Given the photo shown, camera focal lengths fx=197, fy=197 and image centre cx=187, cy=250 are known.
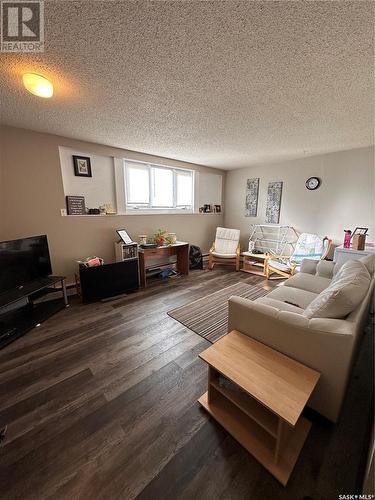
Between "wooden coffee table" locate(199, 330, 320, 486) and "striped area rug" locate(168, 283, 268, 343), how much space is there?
78 centimetres

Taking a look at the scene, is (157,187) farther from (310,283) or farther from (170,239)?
(310,283)

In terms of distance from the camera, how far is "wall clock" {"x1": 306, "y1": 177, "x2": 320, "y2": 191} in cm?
386

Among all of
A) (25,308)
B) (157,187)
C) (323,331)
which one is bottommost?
(25,308)

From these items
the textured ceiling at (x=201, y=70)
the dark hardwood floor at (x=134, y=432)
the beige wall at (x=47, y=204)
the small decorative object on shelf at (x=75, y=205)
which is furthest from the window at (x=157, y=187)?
the dark hardwood floor at (x=134, y=432)

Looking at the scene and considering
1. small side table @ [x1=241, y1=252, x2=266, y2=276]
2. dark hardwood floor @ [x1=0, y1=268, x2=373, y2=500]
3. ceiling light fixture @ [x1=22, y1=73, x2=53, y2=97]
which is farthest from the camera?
small side table @ [x1=241, y1=252, x2=266, y2=276]

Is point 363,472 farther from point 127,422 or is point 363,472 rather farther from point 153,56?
point 153,56

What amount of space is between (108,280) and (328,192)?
169 inches

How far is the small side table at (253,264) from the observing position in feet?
14.2

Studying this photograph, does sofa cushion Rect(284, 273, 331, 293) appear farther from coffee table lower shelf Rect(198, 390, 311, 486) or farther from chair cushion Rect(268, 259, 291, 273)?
coffee table lower shelf Rect(198, 390, 311, 486)

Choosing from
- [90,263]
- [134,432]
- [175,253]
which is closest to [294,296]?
[134,432]

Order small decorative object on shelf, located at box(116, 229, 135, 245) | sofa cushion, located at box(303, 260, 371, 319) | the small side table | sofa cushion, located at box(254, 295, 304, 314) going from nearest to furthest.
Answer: sofa cushion, located at box(303, 260, 371, 319) → sofa cushion, located at box(254, 295, 304, 314) → small decorative object on shelf, located at box(116, 229, 135, 245) → the small side table

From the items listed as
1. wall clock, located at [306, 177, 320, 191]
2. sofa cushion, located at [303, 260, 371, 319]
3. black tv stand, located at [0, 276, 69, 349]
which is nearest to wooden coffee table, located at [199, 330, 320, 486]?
sofa cushion, located at [303, 260, 371, 319]

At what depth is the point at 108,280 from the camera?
308cm

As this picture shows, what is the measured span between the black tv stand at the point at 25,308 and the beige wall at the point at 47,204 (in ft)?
1.47
